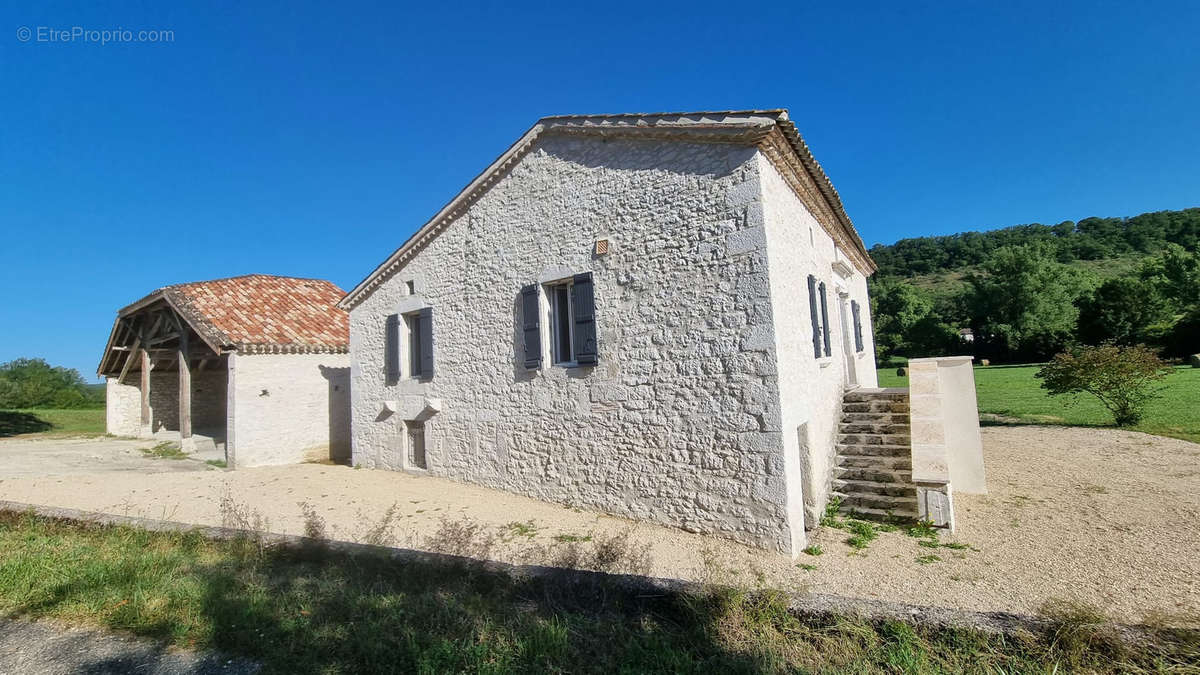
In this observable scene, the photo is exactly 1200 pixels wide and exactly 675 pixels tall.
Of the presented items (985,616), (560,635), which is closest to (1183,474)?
(985,616)

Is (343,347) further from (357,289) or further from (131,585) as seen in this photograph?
(131,585)

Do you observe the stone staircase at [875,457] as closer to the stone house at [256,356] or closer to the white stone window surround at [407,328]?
the white stone window surround at [407,328]

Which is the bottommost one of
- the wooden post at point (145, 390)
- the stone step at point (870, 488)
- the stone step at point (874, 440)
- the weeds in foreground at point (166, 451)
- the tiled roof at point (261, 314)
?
the stone step at point (870, 488)

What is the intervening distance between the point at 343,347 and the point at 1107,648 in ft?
47.1

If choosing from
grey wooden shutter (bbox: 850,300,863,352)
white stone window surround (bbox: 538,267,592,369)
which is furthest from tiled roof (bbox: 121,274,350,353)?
grey wooden shutter (bbox: 850,300,863,352)

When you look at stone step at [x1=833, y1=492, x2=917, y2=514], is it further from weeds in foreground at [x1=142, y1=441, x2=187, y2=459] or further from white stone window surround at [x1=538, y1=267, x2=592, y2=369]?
weeds in foreground at [x1=142, y1=441, x2=187, y2=459]

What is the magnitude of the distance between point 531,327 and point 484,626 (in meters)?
5.48

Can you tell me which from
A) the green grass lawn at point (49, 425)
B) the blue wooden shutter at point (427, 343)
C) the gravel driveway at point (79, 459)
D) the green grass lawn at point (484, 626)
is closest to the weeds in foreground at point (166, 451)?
the gravel driveway at point (79, 459)

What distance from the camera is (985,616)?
2566 mm

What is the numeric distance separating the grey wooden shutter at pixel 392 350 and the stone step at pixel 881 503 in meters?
8.41

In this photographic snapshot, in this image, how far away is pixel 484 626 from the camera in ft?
9.66

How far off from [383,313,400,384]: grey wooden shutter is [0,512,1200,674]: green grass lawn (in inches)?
258

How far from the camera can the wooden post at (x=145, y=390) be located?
50.3ft

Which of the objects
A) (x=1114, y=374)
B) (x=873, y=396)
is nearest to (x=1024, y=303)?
(x=1114, y=374)
